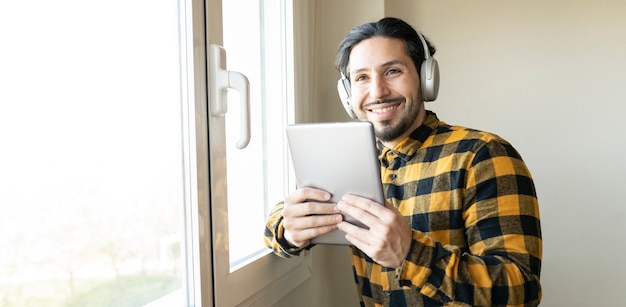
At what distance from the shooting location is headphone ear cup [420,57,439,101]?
47.4 inches

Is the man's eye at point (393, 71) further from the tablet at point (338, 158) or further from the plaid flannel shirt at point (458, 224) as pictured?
the tablet at point (338, 158)

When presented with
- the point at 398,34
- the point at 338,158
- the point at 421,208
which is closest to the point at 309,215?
the point at 338,158

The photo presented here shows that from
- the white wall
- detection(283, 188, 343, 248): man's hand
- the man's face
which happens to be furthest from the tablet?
the white wall

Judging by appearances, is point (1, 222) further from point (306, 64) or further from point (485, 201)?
point (306, 64)

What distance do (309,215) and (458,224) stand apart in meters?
0.33

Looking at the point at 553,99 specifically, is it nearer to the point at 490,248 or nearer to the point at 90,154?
the point at 490,248

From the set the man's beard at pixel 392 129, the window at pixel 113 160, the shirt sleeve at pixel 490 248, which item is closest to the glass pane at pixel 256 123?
the window at pixel 113 160

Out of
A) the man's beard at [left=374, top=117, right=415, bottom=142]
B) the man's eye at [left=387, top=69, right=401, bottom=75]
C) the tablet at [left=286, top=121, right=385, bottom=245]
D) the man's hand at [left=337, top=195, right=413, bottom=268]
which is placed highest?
the man's eye at [left=387, top=69, right=401, bottom=75]

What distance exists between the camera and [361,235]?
920mm

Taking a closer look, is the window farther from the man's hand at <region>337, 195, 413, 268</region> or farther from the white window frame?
the man's hand at <region>337, 195, 413, 268</region>

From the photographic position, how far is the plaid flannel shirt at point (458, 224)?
3.05 feet

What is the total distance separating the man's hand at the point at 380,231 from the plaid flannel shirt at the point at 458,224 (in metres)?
0.03

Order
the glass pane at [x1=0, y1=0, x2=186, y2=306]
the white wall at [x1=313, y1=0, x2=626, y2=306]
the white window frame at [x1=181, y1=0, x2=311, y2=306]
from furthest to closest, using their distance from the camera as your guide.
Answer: the white wall at [x1=313, y1=0, x2=626, y2=306] < the white window frame at [x1=181, y1=0, x2=311, y2=306] < the glass pane at [x1=0, y1=0, x2=186, y2=306]

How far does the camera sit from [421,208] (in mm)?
1161
